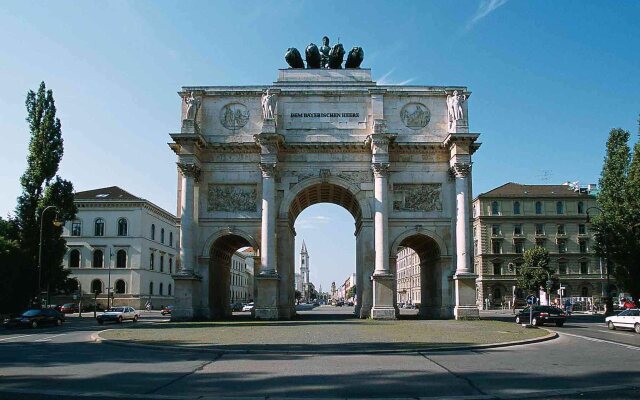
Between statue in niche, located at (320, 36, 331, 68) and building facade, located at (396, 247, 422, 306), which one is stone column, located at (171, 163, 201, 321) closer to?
statue in niche, located at (320, 36, 331, 68)

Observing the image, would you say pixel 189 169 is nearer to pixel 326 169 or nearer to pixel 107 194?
pixel 326 169

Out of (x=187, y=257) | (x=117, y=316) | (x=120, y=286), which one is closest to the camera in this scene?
(x=187, y=257)

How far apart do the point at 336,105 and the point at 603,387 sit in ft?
105

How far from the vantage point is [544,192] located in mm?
85750

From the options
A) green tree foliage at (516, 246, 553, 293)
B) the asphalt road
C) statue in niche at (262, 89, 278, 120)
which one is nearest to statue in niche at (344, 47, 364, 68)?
statue in niche at (262, 89, 278, 120)

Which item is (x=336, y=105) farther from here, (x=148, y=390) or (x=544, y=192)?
(x=544, y=192)

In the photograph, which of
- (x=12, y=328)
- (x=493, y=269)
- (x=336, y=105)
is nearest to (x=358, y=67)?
(x=336, y=105)

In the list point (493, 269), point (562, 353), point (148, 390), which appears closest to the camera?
point (148, 390)

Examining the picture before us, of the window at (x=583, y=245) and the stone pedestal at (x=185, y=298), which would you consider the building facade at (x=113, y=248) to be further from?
the window at (x=583, y=245)

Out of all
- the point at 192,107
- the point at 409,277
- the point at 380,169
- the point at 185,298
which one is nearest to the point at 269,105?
the point at 192,107

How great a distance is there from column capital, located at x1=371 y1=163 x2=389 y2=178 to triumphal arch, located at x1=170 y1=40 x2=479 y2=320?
0.07 metres

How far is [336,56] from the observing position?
4494 cm

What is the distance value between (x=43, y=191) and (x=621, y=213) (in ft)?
139

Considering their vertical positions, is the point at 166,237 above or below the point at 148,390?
above
